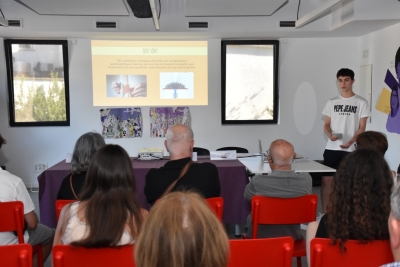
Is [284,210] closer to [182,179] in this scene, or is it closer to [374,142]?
[182,179]

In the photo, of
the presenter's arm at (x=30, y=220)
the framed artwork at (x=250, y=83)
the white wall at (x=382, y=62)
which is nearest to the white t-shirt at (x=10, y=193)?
the presenter's arm at (x=30, y=220)

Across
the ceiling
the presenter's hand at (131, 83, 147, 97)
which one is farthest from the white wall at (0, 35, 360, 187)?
the ceiling

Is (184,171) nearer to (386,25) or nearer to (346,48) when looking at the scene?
(386,25)

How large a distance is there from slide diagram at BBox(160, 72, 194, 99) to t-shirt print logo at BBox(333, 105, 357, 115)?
2.52m

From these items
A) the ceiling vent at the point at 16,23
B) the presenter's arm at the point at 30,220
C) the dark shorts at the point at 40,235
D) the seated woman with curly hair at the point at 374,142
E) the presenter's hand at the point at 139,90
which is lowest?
the dark shorts at the point at 40,235

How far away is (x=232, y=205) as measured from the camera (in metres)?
3.64

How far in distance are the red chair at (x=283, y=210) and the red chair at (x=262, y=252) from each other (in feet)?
2.51

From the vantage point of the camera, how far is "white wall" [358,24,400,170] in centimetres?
524

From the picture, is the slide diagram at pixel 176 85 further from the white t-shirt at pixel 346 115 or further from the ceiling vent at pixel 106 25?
the white t-shirt at pixel 346 115

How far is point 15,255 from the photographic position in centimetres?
132

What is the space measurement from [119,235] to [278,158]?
144cm

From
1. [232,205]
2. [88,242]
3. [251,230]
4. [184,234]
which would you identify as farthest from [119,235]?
[232,205]

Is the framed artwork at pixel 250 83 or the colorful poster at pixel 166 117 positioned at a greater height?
the framed artwork at pixel 250 83

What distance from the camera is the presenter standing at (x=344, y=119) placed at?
14.3 feet
